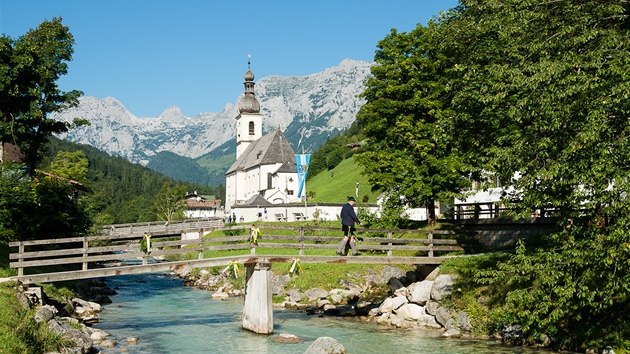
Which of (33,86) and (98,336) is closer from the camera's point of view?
(98,336)

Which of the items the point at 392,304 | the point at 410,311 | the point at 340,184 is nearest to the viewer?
the point at 410,311

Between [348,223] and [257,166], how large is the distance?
8970 centimetres

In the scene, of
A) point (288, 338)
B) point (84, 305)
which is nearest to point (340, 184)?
point (84, 305)

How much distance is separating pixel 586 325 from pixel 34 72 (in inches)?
1271

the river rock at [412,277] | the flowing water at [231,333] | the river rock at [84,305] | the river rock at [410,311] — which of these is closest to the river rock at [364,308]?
the flowing water at [231,333]

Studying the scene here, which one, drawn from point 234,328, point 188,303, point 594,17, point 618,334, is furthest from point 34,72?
point 618,334

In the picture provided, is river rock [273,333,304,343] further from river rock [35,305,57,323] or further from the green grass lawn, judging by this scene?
the green grass lawn

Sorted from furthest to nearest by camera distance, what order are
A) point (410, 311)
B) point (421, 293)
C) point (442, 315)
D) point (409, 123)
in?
point (409, 123), point (421, 293), point (410, 311), point (442, 315)

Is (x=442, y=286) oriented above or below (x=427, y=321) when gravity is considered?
above

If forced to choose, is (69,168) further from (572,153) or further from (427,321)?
(572,153)

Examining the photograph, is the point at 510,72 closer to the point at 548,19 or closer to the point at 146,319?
the point at 548,19

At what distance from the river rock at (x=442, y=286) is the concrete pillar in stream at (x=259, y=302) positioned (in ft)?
23.2

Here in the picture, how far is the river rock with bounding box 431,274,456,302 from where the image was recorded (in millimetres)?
25625

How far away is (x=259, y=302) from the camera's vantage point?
81.8 ft
